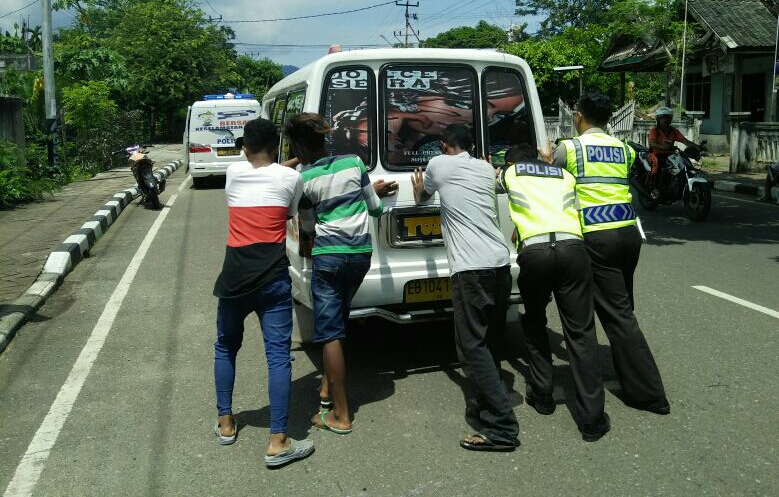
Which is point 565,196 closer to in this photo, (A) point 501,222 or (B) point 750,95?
(A) point 501,222

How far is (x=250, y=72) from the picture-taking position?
92938 millimetres

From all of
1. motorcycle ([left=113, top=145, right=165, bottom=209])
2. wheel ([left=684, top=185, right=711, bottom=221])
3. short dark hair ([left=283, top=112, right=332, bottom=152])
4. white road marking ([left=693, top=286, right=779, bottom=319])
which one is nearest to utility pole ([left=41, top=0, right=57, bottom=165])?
motorcycle ([left=113, top=145, right=165, bottom=209])

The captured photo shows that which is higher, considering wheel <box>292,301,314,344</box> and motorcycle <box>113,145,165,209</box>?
motorcycle <box>113,145,165,209</box>

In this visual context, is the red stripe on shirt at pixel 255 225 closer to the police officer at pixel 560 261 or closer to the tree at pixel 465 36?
the police officer at pixel 560 261

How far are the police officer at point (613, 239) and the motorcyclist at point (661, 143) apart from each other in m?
7.65

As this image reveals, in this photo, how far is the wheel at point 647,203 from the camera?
1230 centimetres

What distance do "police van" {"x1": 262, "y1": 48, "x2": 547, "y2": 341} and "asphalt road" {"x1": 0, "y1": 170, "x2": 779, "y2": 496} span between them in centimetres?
62

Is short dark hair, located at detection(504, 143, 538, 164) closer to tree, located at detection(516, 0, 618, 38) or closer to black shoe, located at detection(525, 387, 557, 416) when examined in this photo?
black shoe, located at detection(525, 387, 557, 416)

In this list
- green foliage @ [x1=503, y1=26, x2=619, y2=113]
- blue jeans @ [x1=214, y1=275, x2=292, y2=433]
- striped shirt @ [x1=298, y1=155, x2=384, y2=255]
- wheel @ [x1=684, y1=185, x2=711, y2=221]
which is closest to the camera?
blue jeans @ [x1=214, y1=275, x2=292, y2=433]

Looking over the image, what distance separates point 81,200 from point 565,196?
13474 millimetres

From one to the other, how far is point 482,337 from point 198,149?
50.7 ft

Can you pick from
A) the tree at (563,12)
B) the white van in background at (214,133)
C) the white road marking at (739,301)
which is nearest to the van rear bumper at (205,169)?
the white van in background at (214,133)

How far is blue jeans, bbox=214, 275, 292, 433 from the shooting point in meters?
3.87

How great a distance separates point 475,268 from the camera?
4.09m
